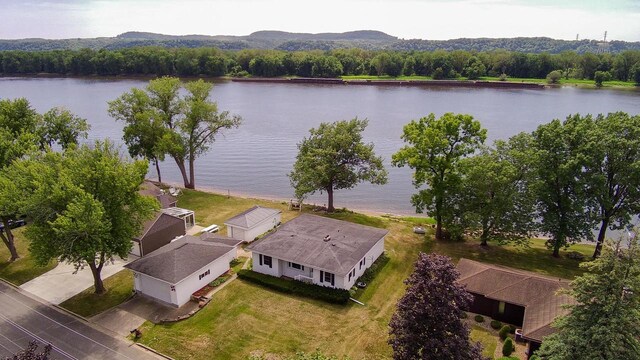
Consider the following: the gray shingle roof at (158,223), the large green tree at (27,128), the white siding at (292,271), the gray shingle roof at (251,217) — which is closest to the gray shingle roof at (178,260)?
the gray shingle roof at (158,223)

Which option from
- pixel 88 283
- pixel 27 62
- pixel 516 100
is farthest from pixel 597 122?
pixel 27 62

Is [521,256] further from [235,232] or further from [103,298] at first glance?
[103,298]

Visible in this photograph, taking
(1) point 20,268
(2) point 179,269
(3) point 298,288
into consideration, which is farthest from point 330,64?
(2) point 179,269

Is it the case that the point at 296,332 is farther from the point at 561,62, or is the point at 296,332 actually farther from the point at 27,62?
the point at 27,62

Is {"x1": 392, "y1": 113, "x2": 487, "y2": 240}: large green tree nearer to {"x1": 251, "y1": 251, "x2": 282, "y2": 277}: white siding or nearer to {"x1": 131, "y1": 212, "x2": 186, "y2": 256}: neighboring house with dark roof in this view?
{"x1": 251, "y1": 251, "x2": 282, "y2": 277}: white siding

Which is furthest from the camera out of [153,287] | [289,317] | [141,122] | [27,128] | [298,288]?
[141,122]

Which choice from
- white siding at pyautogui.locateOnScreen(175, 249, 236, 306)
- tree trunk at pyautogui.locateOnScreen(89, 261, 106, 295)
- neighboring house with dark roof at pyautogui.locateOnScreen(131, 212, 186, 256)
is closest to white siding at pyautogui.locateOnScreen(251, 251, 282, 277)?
white siding at pyautogui.locateOnScreen(175, 249, 236, 306)
